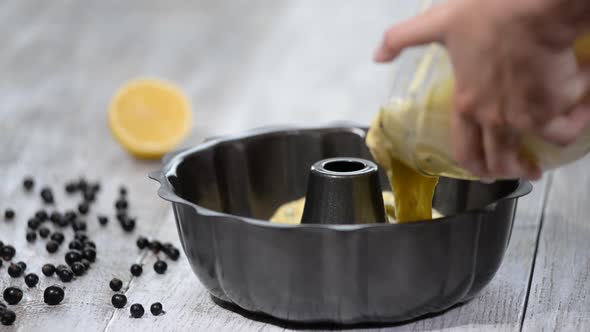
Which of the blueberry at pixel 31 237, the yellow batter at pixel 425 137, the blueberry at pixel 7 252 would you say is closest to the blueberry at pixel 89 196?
the blueberry at pixel 31 237

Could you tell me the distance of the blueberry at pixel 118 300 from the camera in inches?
53.2

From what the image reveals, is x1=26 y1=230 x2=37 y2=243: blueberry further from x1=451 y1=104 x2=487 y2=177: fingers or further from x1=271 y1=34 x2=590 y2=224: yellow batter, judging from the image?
x1=451 y1=104 x2=487 y2=177: fingers

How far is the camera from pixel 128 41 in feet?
10.2

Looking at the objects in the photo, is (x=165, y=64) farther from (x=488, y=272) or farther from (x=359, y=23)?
(x=488, y=272)

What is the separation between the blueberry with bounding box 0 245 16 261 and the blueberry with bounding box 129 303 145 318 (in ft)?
1.17

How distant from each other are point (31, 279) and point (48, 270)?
0.18 ft

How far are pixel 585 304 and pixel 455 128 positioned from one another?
A: 50 cm

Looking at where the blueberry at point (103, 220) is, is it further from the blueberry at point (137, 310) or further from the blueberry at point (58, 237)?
the blueberry at point (137, 310)

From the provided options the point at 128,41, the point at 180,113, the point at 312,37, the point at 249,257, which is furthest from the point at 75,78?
the point at 249,257

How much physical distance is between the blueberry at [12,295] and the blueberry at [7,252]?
20 centimetres

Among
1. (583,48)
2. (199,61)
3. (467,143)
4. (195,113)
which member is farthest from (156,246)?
(199,61)

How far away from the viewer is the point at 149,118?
232cm

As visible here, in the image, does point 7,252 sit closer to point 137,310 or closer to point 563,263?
point 137,310

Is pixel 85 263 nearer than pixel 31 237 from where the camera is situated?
Yes
